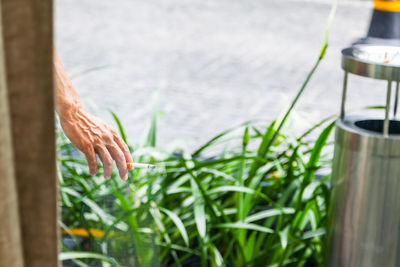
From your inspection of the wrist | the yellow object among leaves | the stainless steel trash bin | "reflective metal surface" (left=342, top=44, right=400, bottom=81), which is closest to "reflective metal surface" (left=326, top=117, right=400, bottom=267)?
the stainless steel trash bin

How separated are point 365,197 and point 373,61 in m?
0.35

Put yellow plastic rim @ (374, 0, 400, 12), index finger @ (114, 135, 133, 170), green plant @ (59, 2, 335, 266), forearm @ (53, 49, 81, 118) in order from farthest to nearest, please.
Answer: green plant @ (59, 2, 335, 266) < yellow plastic rim @ (374, 0, 400, 12) < index finger @ (114, 135, 133, 170) < forearm @ (53, 49, 81, 118)

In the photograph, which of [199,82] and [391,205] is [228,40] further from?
[391,205]

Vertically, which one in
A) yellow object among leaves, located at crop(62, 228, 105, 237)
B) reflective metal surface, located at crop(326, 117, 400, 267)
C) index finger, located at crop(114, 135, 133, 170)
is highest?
index finger, located at crop(114, 135, 133, 170)

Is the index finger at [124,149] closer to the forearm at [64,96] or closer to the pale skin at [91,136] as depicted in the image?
the pale skin at [91,136]

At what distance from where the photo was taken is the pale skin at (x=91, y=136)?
116cm

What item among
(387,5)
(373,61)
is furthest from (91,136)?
(387,5)

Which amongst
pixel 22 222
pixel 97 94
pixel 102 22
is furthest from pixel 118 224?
pixel 102 22

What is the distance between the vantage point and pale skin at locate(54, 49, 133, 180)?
1162 mm

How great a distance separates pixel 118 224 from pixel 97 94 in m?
3.34

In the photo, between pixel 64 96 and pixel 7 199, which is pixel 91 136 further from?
pixel 7 199

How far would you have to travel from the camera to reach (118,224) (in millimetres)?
1556

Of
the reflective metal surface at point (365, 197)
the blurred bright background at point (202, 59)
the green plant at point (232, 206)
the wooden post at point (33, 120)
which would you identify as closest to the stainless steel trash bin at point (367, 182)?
the reflective metal surface at point (365, 197)

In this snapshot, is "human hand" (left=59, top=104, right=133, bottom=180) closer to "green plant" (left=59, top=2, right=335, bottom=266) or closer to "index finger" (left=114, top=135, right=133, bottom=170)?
"index finger" (left=114, top=135, right=133, bottom=170)
